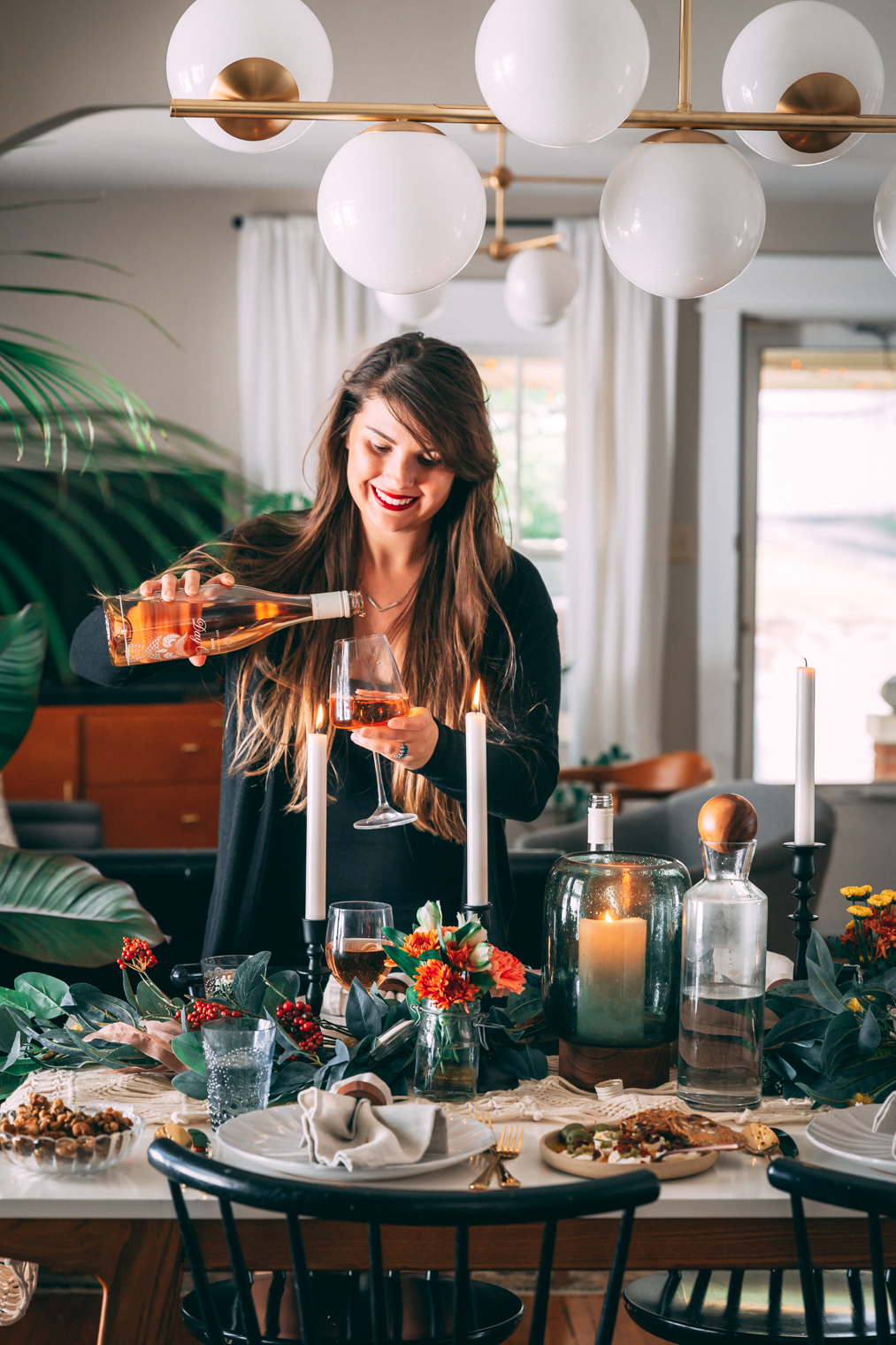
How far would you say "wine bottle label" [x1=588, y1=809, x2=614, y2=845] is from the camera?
3.83 ft

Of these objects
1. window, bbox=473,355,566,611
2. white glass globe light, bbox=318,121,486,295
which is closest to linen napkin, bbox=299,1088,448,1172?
white glass globe light, bbox=318,121,486,295

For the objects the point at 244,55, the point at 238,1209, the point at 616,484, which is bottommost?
the point at 238,1209

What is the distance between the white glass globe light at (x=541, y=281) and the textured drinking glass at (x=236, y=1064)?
2.73m

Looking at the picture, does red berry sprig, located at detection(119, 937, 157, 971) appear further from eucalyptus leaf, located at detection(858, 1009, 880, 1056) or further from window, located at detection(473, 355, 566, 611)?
window, located at detection(473, 355, 566, 611)

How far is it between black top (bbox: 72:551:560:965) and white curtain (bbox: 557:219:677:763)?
3366 millimetres

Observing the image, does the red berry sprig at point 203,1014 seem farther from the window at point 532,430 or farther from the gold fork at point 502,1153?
the window at point 532,430

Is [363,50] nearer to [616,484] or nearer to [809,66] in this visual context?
[616,484]

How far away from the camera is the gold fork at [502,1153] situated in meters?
0.91

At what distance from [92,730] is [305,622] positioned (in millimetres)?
3016

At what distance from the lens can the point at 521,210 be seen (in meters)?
5.05

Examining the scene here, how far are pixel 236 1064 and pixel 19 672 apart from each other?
109 cm

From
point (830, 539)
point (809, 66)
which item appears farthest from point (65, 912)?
point (830, 539)

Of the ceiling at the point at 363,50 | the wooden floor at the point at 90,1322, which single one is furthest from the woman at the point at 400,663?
the ceiling at the point at 363,50

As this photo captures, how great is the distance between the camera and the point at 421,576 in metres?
1.78
